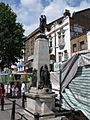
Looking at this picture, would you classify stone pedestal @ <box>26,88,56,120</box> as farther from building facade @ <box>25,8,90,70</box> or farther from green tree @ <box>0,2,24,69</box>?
green tree @ <box>0,2,24,69</box>

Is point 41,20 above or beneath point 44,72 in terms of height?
above

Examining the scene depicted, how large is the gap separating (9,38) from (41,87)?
21.5 meters

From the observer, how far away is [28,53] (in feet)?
158

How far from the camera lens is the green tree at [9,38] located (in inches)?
1203

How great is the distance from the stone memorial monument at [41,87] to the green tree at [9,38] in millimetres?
19412

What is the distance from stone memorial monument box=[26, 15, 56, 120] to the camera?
9953 mm

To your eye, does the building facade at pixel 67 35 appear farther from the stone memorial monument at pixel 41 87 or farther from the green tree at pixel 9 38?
the stone memorial monument at pixel 41 87

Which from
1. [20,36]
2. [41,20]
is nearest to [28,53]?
[20,36]

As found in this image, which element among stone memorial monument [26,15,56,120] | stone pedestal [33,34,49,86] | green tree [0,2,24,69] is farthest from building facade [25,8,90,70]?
stone memorial monument [26,15,56,120]

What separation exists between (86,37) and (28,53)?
2382cm

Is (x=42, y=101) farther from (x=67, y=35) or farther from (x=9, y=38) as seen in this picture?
(x=9, y=38)

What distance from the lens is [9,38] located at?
102 feet

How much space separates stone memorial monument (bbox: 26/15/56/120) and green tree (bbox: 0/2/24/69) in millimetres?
19412

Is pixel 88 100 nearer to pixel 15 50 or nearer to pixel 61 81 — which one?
pixel 61 81
